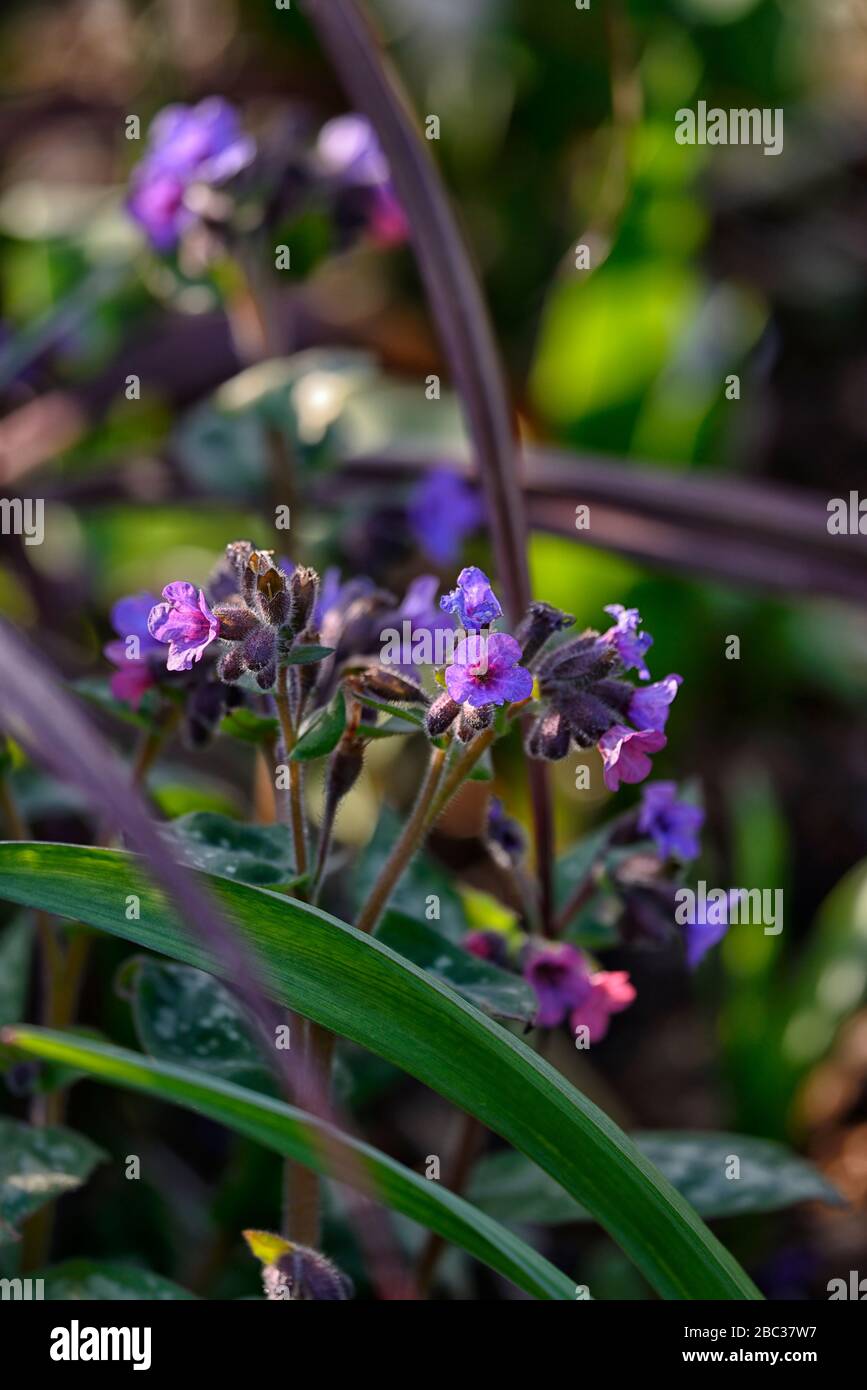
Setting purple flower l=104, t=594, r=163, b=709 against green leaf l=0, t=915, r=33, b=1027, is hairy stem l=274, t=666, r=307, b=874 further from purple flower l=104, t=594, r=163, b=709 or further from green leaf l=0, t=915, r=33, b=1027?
green leaf l=0, t=915, r=33, b=1027

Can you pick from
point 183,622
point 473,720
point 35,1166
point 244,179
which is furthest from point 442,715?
point 244,179

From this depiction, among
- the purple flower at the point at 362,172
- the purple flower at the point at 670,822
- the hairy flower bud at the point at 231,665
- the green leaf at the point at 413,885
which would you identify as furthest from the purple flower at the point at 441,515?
the hairy flower bud at the point at 231,665

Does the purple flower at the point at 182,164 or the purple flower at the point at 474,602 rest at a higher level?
the purple flower at the point at 182,164

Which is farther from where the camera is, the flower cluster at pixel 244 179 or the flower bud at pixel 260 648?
the flower cluster at pixel 244 179

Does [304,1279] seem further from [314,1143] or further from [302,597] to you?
[302,597]

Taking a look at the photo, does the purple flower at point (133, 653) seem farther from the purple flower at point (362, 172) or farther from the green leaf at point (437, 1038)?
the purple flower at point (362, 172)

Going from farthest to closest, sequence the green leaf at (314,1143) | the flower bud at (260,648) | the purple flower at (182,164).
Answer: the purple flower at (182,164) → the flower bud at (260,648) → the green leaf at (314,1143)
